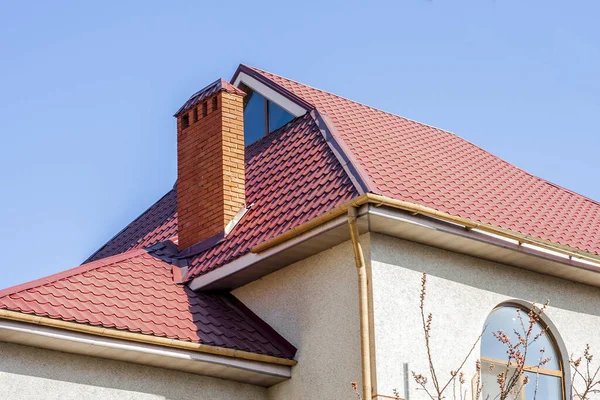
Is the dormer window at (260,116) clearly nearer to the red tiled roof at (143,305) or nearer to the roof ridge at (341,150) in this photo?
the roof ridge at (341,150)

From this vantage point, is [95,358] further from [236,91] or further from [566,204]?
[566,204]

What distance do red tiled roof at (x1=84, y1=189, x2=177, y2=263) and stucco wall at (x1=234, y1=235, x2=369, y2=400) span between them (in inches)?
→ 115

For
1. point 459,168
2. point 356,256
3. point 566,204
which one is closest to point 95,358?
point 356,256

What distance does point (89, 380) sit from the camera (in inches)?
451

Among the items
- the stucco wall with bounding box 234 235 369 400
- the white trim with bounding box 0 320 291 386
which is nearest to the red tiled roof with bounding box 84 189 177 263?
the stucco wall with bounding box 234 235 369 400

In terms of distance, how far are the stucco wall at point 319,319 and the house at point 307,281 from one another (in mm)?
23

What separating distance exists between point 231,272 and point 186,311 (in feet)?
2.52

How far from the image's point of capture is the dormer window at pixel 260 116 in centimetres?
1586

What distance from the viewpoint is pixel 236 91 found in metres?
15.0

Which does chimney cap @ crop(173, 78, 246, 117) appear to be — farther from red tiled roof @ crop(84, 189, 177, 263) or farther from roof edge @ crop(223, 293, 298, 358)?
roof edge @ crop(223, 293, 298, 358)

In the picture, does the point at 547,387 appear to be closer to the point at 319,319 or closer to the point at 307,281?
the point at 319,319

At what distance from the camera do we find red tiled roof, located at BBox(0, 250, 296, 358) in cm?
1146

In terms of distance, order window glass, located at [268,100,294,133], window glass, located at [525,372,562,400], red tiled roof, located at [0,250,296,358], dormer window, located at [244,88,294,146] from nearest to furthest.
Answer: red tiled roof, located at [0,250,296,358]
window glass, located at [525,372,562,400]
window glass, located at [268,100,294,133]
dormer window, located at [244,88,294,146]

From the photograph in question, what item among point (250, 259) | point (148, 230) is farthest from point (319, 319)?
point (148, 230)
